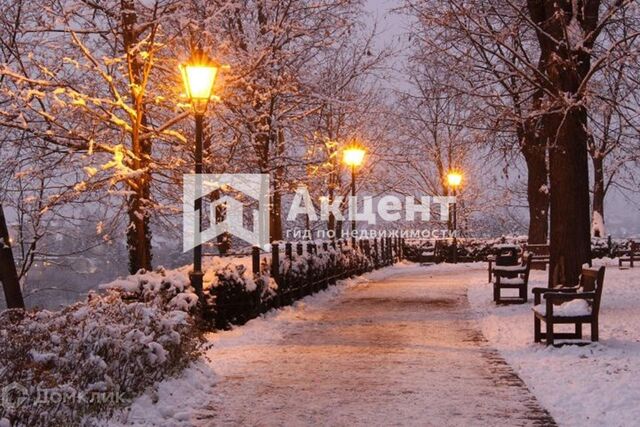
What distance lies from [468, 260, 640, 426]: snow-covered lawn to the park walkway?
24cm

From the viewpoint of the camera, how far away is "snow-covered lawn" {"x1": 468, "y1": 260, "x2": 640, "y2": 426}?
7.31m

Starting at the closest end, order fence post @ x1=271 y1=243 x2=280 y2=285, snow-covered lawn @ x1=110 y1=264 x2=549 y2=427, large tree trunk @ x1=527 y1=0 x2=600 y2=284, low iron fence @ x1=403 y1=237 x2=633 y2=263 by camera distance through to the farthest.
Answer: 1. snow-covered lawn @ x1=110 y1=264 x2=549 y2=427
2. large tree trunk @ x1=527 y1=0 x2=600 y2=284
3. fence post @ x1=271 y1=243 x2=280 y2=285
4. low iron fence @ x1=403 y1=237 x2=633 y2=263

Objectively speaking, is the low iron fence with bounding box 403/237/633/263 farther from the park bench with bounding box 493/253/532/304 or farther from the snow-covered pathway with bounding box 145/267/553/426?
the snow-covered pathway with bounding box 145/267/553/426

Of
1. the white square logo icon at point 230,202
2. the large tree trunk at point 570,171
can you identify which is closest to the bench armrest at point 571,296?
the large tree trunk at point 570,171

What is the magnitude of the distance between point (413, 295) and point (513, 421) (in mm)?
13719

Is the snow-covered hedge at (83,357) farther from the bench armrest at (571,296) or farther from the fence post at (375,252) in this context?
the fence post at (375,252)

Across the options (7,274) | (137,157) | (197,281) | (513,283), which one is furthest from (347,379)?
(7,274)

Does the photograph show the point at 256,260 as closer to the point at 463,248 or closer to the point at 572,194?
the point at 572,194

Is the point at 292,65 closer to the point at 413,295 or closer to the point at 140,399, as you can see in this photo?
the point at 413,295

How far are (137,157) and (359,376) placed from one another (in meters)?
6.96

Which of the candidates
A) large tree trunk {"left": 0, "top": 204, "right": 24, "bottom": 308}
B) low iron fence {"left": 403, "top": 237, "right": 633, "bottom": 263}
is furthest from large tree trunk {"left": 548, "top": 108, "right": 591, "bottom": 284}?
low iron fence {"left": 403, "top": 237, "right": 633, "bottom": 263}

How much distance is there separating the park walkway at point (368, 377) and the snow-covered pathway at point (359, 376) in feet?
0.04

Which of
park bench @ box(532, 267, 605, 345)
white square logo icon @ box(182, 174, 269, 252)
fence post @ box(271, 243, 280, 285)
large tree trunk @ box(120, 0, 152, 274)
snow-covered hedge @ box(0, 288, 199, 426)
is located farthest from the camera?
white square logo icon @ box(182, 174, 269, 252)

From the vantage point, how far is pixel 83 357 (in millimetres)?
6957
